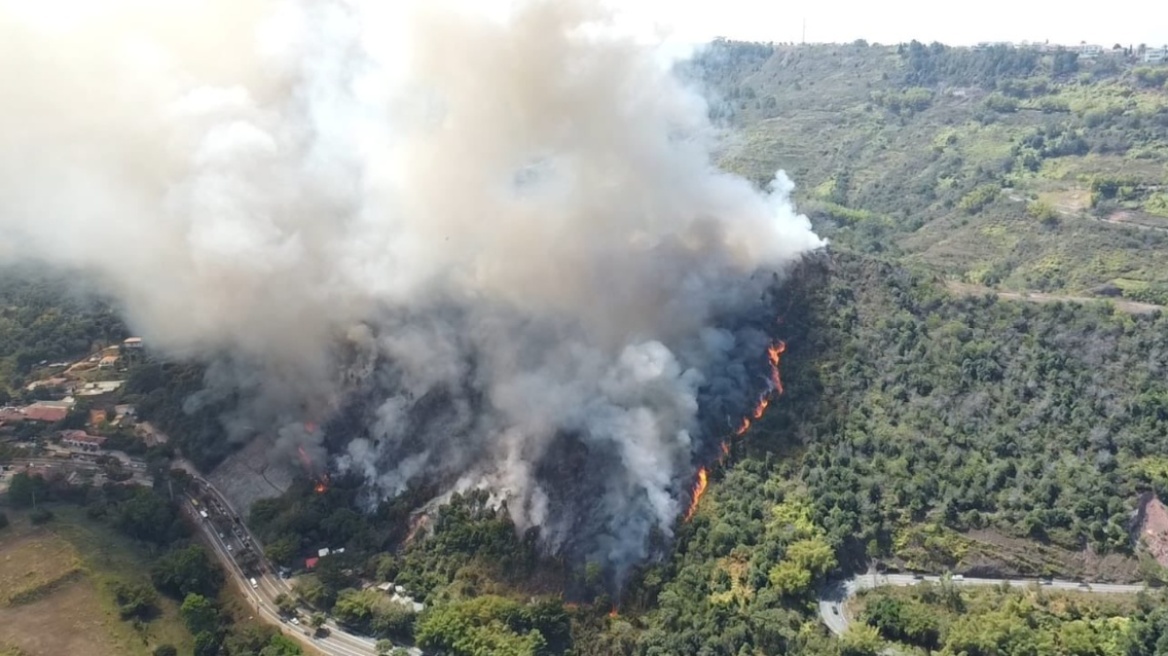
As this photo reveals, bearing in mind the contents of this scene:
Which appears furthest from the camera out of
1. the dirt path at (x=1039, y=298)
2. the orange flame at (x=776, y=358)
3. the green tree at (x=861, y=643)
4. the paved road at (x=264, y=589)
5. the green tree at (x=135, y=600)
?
the dirt path at (x=1039, y=298)

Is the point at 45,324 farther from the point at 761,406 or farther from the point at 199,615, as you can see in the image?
the point at 761,406

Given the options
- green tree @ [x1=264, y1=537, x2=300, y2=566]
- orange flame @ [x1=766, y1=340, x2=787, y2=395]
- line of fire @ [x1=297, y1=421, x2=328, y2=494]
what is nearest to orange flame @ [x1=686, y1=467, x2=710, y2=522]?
orange flame @ [x1=766, y1=340, x2=787, y2=395]

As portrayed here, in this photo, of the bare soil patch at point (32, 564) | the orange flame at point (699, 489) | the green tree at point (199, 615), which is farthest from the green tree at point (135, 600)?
the orange flame at point (699, 489)

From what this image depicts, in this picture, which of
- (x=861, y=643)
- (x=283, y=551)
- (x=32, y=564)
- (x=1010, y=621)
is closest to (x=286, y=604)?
(x=283, y=551)

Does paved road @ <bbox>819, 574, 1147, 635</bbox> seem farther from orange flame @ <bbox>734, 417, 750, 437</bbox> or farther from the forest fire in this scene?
the forest fire

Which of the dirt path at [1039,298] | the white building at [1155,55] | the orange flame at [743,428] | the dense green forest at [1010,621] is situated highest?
the white building at [1155,55]

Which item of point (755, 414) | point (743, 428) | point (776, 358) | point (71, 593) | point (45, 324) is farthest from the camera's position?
point (45, 324)

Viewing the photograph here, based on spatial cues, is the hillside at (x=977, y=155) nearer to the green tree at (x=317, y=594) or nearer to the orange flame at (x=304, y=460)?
the orange flame at (x=304, y=460)
